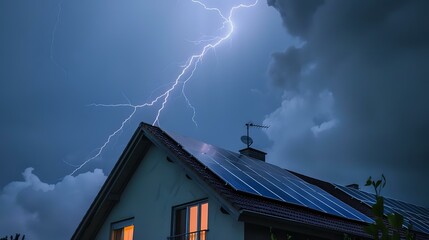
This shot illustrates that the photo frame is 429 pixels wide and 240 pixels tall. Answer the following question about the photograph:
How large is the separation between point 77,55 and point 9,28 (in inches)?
1196

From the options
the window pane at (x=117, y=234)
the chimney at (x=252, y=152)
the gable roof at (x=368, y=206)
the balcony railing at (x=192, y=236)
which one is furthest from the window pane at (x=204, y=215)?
the chimney at (x=252, y=152)

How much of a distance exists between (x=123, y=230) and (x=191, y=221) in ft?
12.2

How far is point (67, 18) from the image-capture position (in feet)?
541

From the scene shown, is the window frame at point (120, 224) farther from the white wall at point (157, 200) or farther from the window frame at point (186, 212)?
the window frame at point (186, 212)

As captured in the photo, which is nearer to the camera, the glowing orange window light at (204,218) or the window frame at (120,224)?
the glowing orange window light at (204,218)

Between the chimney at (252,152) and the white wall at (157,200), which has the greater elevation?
the chimney at (252,152)

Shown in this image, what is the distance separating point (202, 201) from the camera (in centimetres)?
1316

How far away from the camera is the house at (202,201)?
38.9 ft

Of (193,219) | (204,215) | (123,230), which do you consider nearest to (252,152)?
(123,230)

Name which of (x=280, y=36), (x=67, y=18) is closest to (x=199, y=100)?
(x=280, y=36)

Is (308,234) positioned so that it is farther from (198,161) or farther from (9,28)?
(9,28)

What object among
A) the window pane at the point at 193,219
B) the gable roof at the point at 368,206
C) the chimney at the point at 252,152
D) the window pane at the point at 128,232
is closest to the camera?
the window pane at the point at 193,219

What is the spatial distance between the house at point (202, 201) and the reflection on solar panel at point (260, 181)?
47 mm

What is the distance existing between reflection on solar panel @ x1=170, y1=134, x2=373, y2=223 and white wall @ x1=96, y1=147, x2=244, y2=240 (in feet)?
2.42
